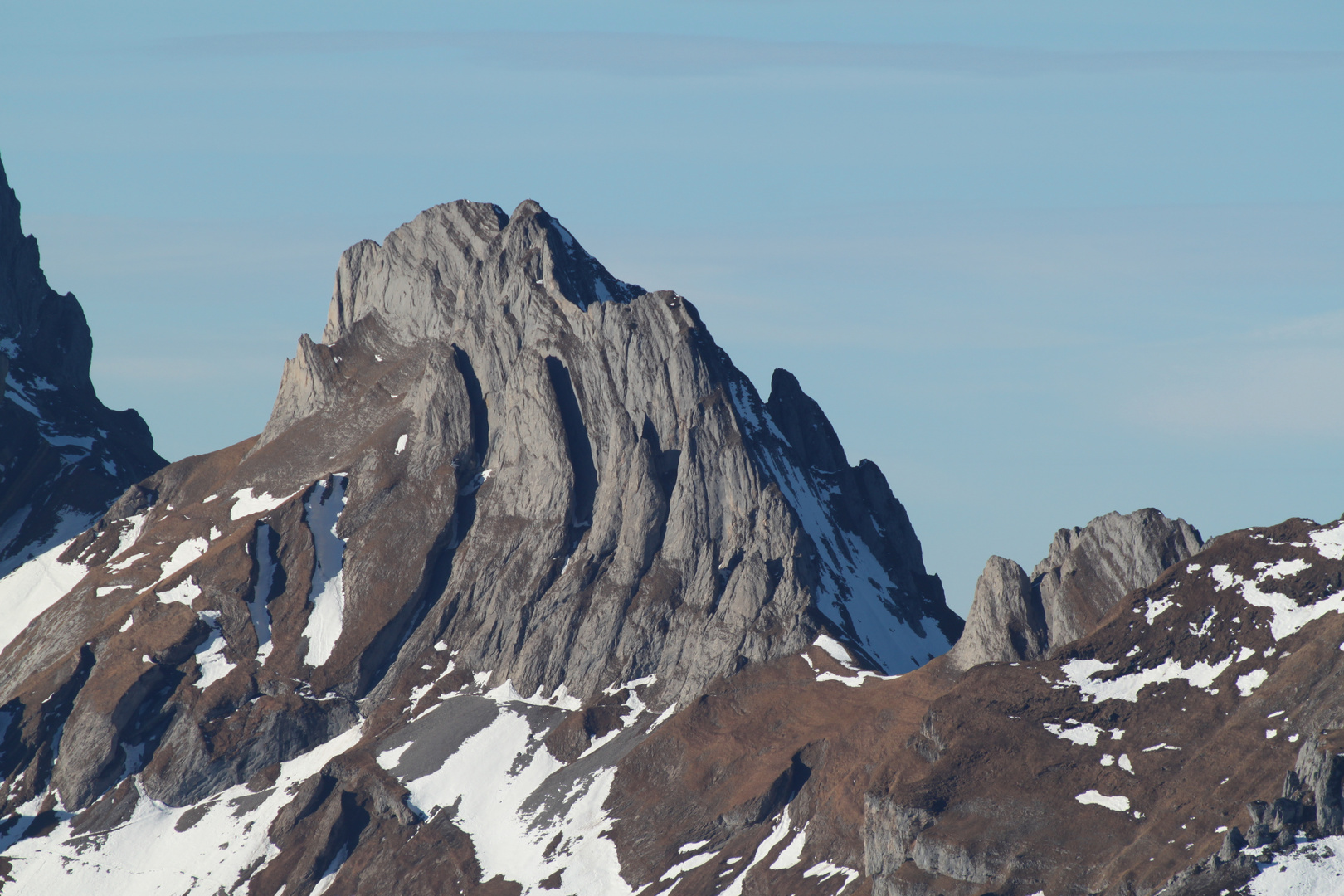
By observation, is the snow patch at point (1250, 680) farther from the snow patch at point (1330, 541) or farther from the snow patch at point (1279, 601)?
the snow patch at point (1330, 541)

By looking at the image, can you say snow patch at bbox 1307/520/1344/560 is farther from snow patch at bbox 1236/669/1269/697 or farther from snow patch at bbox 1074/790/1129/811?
snow patch at bbox 1074/790/1129/811

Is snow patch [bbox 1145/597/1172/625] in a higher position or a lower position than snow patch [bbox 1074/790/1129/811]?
higher

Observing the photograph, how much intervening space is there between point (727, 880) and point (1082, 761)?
3425 centimetres

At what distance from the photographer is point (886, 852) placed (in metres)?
170

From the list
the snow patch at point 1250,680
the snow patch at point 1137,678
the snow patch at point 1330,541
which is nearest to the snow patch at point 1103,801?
the snow patch at point 1137,678

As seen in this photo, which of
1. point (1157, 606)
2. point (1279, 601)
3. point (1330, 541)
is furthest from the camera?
point (1157, 606)

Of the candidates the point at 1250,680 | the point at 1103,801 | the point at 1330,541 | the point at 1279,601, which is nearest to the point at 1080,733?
the point at 1103,801

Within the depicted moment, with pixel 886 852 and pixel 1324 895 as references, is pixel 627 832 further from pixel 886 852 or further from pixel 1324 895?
pixel 1324 895

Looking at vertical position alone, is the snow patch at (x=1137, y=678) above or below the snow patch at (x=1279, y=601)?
below

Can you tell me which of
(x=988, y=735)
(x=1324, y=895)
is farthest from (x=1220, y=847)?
(x=988, y=735)

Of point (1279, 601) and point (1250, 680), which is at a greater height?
point (1279, 601)

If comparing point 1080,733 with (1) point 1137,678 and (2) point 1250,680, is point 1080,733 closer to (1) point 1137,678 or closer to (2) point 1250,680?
(1) point 1137,678

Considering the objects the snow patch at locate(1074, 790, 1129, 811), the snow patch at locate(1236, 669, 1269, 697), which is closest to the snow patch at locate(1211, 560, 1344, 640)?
the snow patch at locate(1236, 669, 1269, 697)

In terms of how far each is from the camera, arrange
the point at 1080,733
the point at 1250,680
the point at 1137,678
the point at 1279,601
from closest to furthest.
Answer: the point at 1250,680 < the point at 1080,733 < the point at 1279,601 < the point at 1137,678
